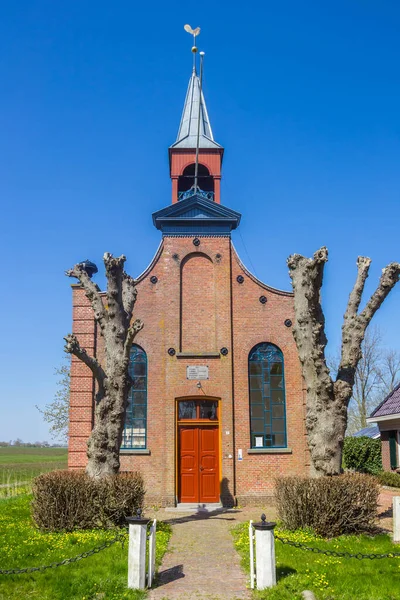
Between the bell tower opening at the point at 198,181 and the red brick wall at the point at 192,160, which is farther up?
the red brick wall at the point at 192,160

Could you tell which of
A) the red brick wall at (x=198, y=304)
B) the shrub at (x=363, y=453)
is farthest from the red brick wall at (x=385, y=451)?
the red brick wall at (x=198, y=304)

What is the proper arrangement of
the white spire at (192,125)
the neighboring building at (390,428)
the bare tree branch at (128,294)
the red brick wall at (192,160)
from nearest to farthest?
the bare tree branch at (128,294)
the red brick wall at (192,160)
the white spire at (192,125)
the neighboring building at (390,428)

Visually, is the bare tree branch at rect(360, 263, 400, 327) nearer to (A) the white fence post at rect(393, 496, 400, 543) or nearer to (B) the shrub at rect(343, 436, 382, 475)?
(A) the white fence post at rect(393, 496, 400, 543)

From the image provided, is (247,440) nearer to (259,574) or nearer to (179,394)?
(179,394)

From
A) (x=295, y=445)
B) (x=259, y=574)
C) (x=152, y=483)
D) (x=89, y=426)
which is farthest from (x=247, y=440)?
(x=259, y=574)

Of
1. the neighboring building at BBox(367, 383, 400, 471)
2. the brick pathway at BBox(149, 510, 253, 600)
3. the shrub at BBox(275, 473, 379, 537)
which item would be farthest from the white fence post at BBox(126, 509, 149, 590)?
the neighboring building at BBox(367, 383, 400, 471)

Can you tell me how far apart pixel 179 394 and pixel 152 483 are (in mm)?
2992

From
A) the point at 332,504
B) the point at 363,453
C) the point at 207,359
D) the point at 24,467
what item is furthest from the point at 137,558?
the point at 24,467

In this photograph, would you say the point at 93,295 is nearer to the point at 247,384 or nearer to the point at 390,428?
the point at 247,384

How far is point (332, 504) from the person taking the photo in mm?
12070

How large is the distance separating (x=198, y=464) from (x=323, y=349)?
689cm

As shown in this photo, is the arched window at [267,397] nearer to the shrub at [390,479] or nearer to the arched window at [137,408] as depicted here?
the arched window at [137,408]

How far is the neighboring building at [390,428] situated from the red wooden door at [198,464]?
32.5 feet

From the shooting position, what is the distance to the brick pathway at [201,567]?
8477mm
